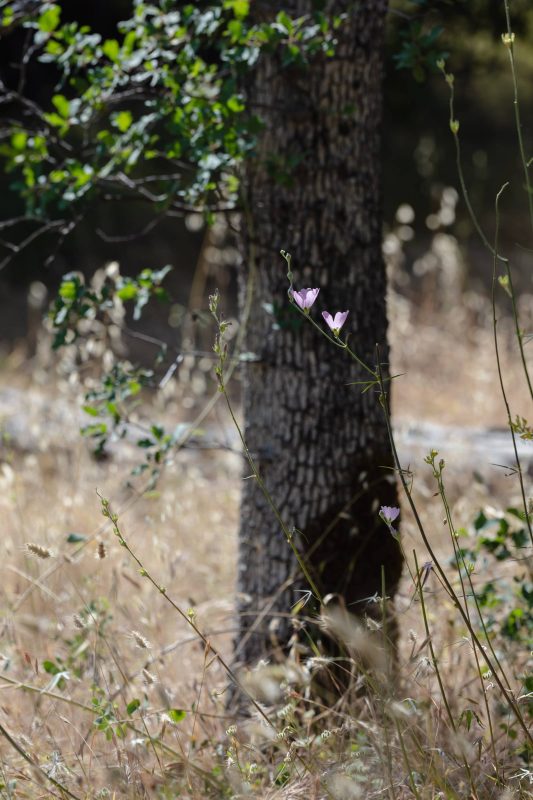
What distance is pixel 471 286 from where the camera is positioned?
9.88 meters

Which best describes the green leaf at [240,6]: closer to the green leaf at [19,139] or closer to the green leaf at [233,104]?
the green leaf at [233,104]

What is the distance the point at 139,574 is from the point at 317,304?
3.83ft

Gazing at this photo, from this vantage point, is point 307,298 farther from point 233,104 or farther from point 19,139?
point 19,139

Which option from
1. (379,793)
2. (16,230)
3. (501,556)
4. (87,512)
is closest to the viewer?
(379,793)

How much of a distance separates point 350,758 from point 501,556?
0.77 m

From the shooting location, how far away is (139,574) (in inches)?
125

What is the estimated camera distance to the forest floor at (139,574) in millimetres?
1888

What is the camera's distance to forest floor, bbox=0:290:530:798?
1.89 meters

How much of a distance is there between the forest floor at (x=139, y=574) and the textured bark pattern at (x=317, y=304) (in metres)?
0.23

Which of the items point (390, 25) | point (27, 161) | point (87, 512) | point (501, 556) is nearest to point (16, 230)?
point (390, 25)

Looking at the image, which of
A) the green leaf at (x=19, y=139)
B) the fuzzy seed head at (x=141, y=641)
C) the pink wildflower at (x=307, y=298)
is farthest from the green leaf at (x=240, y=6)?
the fuzzy seed head at (x=141, y=641)

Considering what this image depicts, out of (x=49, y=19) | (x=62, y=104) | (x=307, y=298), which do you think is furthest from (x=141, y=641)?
(x=49, y=19)

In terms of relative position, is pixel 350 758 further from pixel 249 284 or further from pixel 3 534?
pixel 3 534

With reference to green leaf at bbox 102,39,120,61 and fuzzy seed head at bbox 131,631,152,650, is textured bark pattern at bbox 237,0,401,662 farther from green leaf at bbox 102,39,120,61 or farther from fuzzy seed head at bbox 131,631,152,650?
fuzzy seed head at bbox 131,631,152,650
